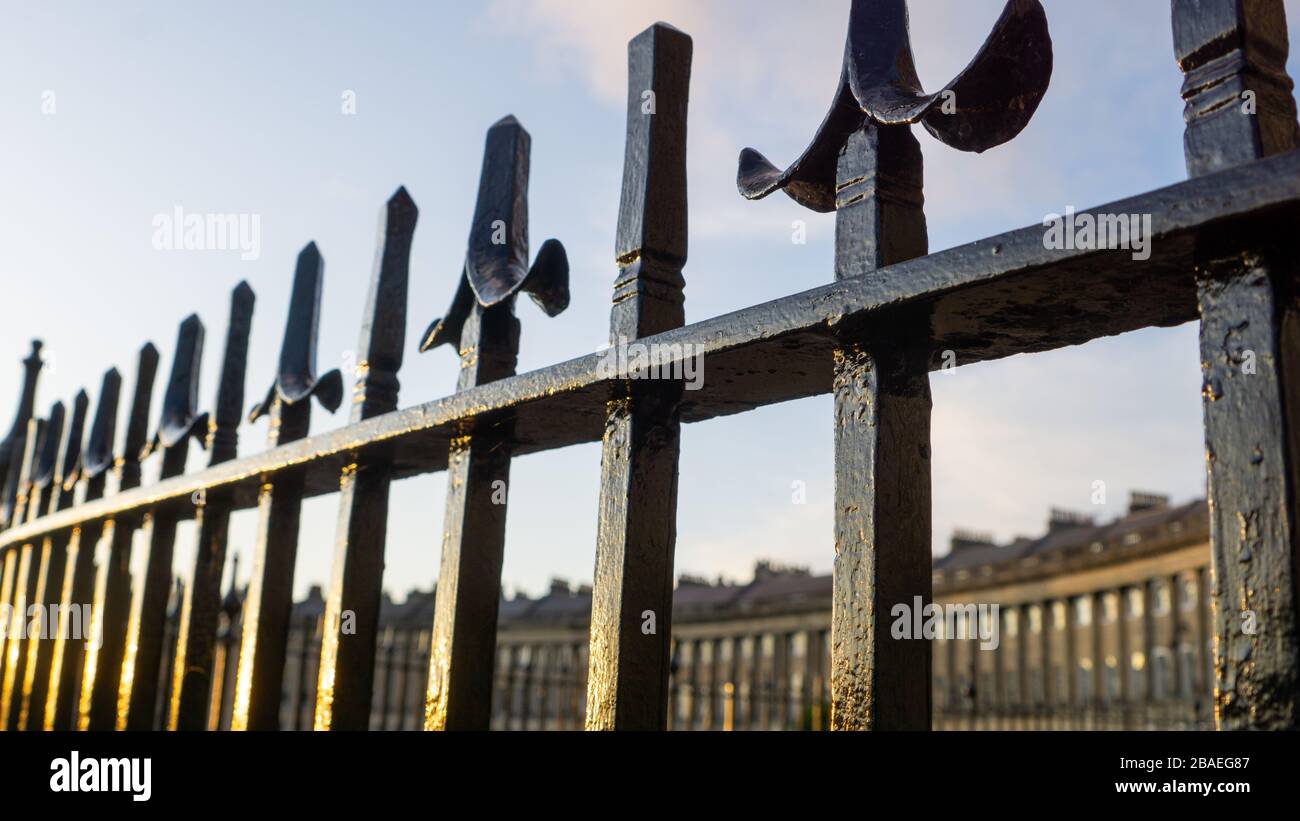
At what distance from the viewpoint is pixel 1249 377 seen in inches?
Result: 48.8

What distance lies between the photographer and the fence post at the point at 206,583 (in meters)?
3.23

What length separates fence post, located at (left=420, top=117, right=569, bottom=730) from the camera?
217 cm

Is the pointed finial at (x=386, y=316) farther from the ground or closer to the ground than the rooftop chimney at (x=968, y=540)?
closer to the ground

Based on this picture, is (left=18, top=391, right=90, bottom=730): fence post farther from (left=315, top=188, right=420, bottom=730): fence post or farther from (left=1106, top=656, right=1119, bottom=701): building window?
(left=1106, top=656, right=1119, bottom=701): building window

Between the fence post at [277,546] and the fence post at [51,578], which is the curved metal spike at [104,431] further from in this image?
the fence post at [277,546]

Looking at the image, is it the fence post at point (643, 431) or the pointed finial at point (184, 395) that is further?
the pointed finial at point (184, 395)

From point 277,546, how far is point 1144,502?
44.1 m

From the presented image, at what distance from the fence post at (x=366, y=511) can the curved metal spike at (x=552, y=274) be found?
0.60m

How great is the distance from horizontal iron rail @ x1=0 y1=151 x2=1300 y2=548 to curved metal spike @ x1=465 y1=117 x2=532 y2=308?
0.28 metres

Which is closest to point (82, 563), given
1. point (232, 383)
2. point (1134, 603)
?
point (232, 383)

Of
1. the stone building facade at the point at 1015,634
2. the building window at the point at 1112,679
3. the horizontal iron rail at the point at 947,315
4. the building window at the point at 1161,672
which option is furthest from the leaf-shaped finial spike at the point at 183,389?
the building window at the point at 1112,679

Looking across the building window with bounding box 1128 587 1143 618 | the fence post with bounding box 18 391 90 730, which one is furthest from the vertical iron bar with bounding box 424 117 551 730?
the building window with bounding box 1128 587 1143 618
